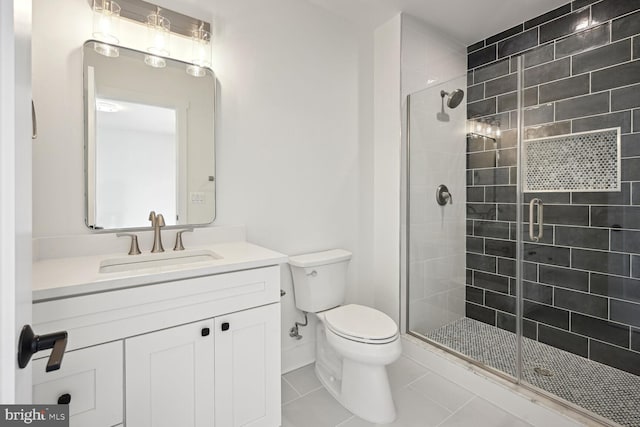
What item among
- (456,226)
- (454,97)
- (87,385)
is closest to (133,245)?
(87,385)

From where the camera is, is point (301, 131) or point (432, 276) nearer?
point (301, 131)

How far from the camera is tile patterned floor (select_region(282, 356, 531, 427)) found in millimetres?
1603

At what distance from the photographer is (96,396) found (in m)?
1.05

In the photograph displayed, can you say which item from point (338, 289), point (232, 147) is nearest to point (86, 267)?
point (232, 147)

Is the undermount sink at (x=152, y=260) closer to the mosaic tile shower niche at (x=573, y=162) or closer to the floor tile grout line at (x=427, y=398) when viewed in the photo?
the floor tile grout line at (x=427, y=398)

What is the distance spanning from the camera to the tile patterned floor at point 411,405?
1.60m

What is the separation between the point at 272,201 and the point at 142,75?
3.08 feet

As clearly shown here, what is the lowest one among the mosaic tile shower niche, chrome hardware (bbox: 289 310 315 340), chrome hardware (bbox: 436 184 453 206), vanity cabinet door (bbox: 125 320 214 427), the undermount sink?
chrome hardware (bbox: 289 310 315 340)

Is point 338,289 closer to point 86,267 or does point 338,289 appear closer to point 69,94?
point 86,267

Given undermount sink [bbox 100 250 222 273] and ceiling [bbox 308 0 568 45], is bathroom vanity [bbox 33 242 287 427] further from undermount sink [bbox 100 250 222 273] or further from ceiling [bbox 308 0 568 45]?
ceiling [bbox 308 0 568 45]

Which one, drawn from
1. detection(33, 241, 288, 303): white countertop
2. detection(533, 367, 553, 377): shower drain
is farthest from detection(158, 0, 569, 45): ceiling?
detection(533, 367, 553, 377): shower drain

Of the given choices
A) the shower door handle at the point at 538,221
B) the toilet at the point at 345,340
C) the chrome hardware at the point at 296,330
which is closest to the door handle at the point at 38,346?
the toilet at the point at 345,340

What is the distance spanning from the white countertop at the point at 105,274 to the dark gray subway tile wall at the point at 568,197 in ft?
5.63

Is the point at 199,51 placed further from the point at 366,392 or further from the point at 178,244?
the point at 366,392
